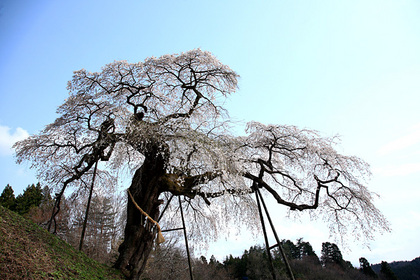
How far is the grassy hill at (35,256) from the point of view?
3.31 m

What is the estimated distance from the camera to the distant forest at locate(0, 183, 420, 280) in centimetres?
1446

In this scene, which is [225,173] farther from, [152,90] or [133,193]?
[152,90]

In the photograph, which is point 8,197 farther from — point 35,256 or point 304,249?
point 304,249

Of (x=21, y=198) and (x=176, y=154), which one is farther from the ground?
(x=21, y=198)

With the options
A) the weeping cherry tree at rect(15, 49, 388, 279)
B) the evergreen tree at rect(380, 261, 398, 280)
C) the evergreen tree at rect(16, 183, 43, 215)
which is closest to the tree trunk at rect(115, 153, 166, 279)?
the weeping cherry tree at rect(15, 49, 388, 279)

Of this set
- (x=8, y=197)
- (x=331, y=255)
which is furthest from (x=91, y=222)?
(x=331, y=255)

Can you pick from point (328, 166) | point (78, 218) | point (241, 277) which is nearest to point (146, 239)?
point (328, 166)

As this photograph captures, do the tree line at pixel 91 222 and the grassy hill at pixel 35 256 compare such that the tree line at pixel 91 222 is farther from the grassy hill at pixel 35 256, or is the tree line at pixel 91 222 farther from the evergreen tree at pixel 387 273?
the evergreen tree at pixel 387 273

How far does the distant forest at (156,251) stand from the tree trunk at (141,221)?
2897 millimetres

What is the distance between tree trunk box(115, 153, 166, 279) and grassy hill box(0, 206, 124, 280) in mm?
737

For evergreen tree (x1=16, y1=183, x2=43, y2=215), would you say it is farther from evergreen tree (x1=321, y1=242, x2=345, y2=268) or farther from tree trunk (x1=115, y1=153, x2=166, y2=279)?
evergreen tree (x1=321, y1=242, x2=345, y2=268)

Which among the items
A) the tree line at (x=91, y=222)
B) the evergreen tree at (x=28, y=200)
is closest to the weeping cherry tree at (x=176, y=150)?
the tree line at (x=91, y=222)

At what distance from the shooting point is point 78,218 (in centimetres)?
1827

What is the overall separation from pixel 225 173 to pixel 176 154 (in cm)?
153
